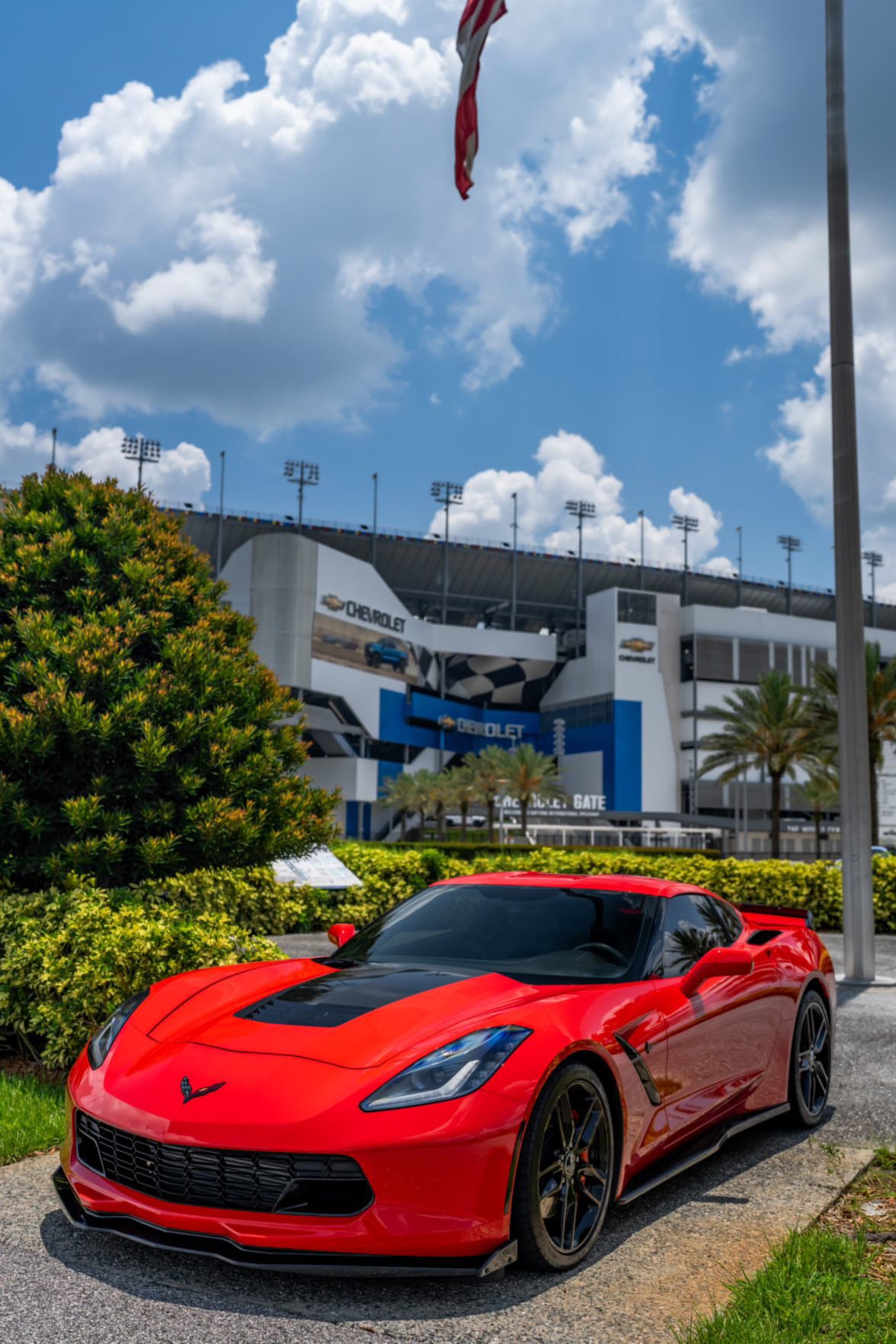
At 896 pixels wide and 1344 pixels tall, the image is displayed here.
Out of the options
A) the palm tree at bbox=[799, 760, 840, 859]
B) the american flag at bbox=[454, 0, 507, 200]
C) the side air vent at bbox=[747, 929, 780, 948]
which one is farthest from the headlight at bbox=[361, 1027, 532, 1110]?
the palm tree at bbox=[799, 760, 840, 859]

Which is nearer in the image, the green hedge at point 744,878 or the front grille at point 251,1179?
the front grille at point 251,1179

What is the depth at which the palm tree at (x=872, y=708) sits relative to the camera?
36.4 m

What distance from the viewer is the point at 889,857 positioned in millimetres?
18500

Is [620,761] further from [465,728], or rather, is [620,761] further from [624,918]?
[624,918]

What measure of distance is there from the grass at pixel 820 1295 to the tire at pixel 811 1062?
1.43 metres

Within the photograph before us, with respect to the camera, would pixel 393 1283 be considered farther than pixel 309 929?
No

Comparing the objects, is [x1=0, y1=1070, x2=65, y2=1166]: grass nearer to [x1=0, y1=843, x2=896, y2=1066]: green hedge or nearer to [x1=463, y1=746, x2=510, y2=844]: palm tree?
[x1=0, y1=843, x2=896, y2=1066]: green hedge

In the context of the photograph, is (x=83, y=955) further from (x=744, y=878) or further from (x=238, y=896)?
(x=744, y=878)

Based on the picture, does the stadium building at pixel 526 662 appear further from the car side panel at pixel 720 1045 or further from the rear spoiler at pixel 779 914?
the car side panel at pixel 720 1045

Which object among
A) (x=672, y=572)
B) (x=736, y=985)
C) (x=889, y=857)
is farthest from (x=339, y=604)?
(x=736, y=985)

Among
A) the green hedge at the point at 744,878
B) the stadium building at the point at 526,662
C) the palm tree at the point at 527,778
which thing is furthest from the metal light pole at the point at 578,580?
the green hedge at the point at 744,878

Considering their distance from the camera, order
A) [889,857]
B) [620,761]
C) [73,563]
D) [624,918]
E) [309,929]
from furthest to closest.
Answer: [620,761], [889,857], [309,929], [73,563], [624,918]

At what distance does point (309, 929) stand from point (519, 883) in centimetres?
1145

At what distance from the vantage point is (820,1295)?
11.3ft
